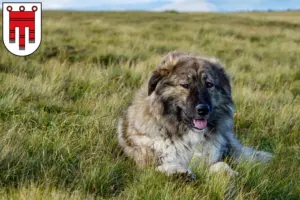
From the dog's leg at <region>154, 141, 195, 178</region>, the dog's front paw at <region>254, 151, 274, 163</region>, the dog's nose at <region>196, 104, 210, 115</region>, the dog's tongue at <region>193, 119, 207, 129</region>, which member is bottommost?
the dog's front paw at <region>254, 151, 274, 163</region>

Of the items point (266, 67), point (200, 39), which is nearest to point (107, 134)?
point (266, 67)

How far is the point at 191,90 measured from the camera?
4328 mm

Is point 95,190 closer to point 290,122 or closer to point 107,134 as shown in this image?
point 107,134

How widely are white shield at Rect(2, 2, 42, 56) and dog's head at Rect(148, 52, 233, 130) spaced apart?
12.3ft

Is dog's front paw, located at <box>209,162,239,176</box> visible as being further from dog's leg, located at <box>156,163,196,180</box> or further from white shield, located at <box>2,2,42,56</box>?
white shield, located at <box>2,2,42,56</box>

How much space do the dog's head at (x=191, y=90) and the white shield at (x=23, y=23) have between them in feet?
12.3

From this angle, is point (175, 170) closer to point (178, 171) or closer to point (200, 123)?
point (178, 171)

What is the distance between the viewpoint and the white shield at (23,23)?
7633 millimetres

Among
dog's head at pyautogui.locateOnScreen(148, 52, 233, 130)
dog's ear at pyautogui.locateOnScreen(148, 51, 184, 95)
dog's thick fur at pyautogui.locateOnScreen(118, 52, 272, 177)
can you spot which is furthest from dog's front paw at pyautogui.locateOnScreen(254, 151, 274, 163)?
dog's ear at pyautogui.locateOnScreen(148, 51, 184, 95)

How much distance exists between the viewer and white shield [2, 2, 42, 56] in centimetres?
763

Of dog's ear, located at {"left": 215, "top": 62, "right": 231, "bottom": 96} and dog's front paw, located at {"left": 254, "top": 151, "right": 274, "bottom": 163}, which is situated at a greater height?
dog's ear, located at {"left": 215, "top": 62, "right": 231, "bottom": 96}

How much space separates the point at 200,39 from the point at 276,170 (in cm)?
1410

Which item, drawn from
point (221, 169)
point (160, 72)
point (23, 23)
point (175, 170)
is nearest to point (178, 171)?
point (175, 170)

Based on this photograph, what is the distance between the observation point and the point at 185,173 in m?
3.81
